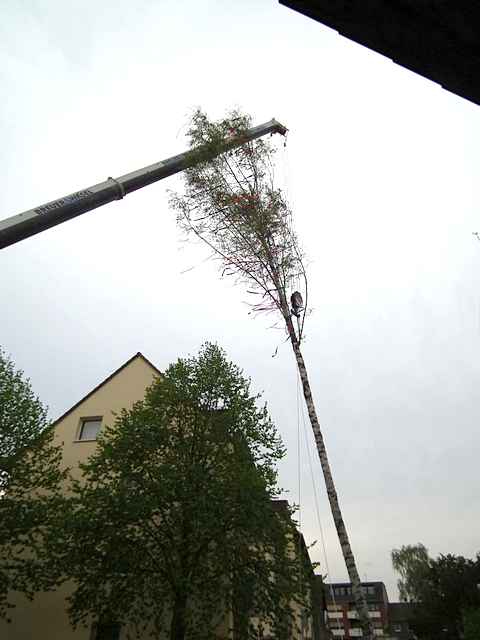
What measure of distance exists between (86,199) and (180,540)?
1122 cm

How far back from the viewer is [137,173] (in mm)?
14148

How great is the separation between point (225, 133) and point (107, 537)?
47.1ft

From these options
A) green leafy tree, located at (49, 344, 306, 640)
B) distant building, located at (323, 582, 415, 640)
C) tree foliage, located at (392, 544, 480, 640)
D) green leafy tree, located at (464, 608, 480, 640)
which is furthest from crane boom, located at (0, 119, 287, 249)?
distant building, located at (323, 582, 415, 640)

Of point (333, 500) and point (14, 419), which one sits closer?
point (333, 500)

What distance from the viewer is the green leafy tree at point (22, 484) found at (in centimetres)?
1465

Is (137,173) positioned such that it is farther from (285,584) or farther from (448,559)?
(448,559)

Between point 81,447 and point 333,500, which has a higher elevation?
point 81,447

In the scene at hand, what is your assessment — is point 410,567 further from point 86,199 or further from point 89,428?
point 86,199

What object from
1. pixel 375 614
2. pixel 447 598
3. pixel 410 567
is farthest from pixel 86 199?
pixel 375 614

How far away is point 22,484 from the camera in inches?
621

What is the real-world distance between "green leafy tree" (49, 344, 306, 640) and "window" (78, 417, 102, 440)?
23.4 feet

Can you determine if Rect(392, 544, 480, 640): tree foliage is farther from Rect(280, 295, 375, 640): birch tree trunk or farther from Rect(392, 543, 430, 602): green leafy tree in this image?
Rect(280, 295, 375, 640): birch tree trunk

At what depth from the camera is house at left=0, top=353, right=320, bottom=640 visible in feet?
54.9

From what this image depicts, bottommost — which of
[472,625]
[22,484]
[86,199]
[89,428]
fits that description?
[472,625]
